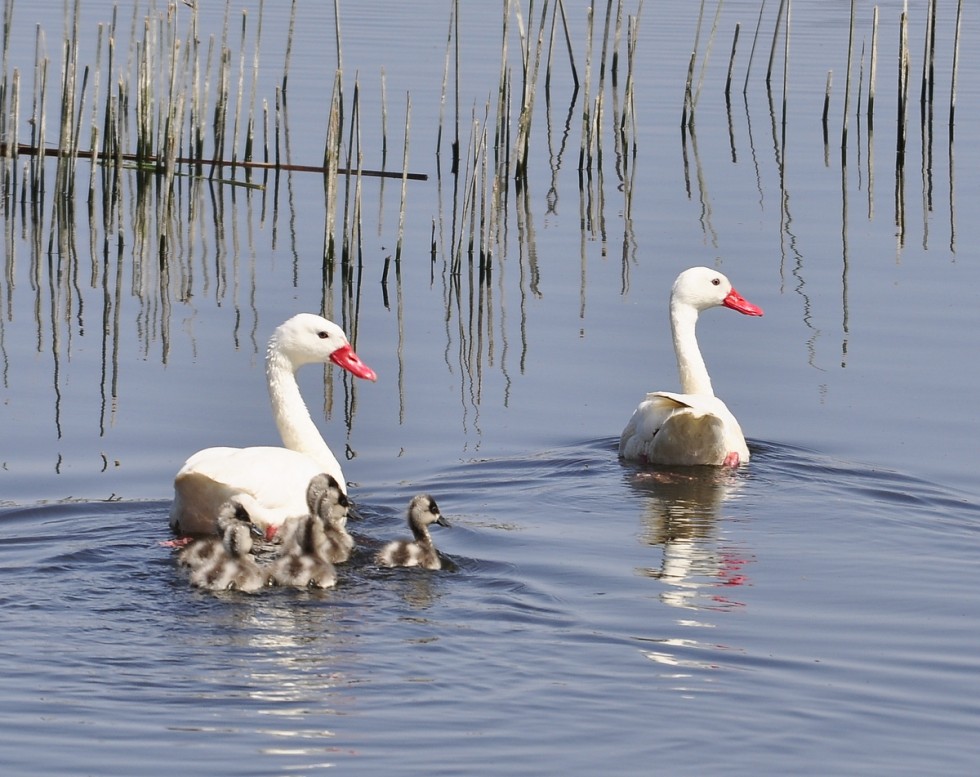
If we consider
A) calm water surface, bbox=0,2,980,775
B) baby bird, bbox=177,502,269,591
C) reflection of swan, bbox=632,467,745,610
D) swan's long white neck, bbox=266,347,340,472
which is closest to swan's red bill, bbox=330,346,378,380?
swan's long white neck, bbox=266,347,340,472

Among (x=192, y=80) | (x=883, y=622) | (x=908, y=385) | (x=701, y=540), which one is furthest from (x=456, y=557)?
(x=192, y=80)

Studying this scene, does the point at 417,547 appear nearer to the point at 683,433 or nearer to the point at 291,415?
the point at 291,415

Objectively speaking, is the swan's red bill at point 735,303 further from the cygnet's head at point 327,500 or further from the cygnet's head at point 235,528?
the cygnet's head at point 235,528

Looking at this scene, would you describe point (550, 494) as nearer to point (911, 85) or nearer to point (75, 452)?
point (75, 452)

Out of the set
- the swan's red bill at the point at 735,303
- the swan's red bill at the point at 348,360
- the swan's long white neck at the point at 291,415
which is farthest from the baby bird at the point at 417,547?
the swan's red bill at the point at 735,303

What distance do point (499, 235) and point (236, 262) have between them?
2.63 meters

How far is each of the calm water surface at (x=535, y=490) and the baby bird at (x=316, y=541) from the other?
0.12 metres

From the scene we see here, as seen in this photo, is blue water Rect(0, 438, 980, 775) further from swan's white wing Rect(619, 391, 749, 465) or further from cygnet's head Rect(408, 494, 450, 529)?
swan's white wing Rect(619, 391, 749, 465)

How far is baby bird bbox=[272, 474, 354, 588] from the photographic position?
8.55 m

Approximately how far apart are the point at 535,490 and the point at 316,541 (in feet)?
7.05

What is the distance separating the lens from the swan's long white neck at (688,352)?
12.4 metres

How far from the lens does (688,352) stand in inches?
492

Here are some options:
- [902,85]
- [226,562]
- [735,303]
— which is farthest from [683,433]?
[902,85]

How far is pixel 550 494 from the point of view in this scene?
10.6m
